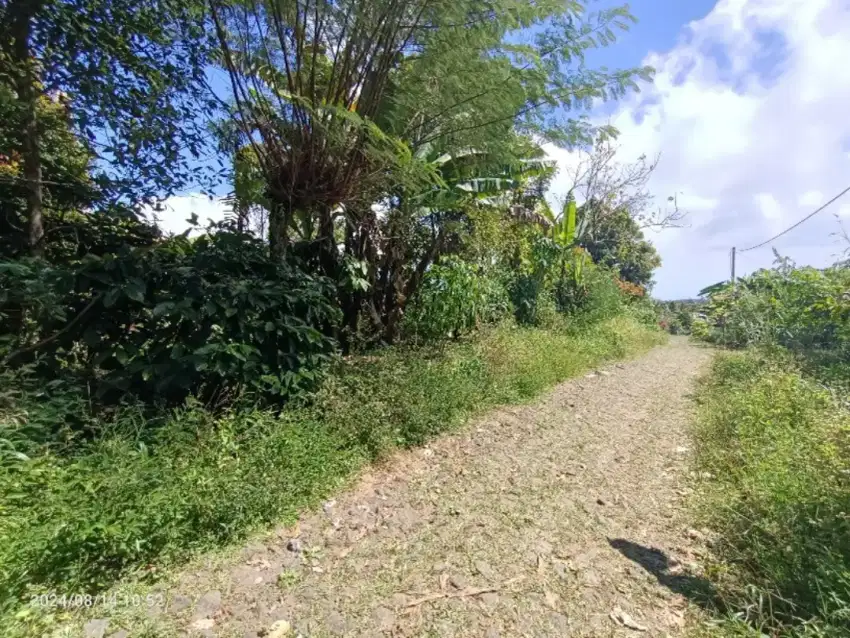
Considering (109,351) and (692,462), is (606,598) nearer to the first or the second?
(692,462)

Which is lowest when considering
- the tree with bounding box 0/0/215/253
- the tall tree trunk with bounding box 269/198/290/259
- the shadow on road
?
the shadow on road

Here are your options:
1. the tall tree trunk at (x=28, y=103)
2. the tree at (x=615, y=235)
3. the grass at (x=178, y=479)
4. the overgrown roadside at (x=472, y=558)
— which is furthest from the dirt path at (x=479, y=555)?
the tree at (x=615, y=235)

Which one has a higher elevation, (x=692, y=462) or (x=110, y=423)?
(x=110, y=423)

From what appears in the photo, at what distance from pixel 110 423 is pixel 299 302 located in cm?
163

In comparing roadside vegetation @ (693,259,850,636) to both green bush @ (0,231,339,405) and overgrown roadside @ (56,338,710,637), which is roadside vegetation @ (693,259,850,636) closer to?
overgrown roadside @ (56,338,710,637)

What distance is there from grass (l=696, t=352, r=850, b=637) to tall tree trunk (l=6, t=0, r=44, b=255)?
5.45 meters

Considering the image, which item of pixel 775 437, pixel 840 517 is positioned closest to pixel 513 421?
pixel 775 437

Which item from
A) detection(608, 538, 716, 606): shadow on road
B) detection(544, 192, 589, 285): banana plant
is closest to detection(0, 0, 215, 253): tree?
detection(608, 538, 716, 606): shadow on road

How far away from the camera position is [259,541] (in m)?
2.37

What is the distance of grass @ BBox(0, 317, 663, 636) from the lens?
6.09 ft

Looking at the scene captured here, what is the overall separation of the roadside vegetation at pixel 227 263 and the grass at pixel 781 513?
222 cm

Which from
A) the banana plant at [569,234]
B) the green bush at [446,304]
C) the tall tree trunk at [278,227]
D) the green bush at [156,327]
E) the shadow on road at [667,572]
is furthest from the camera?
the banana plant at [569,234]

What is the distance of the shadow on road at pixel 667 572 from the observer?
7.07 feet
